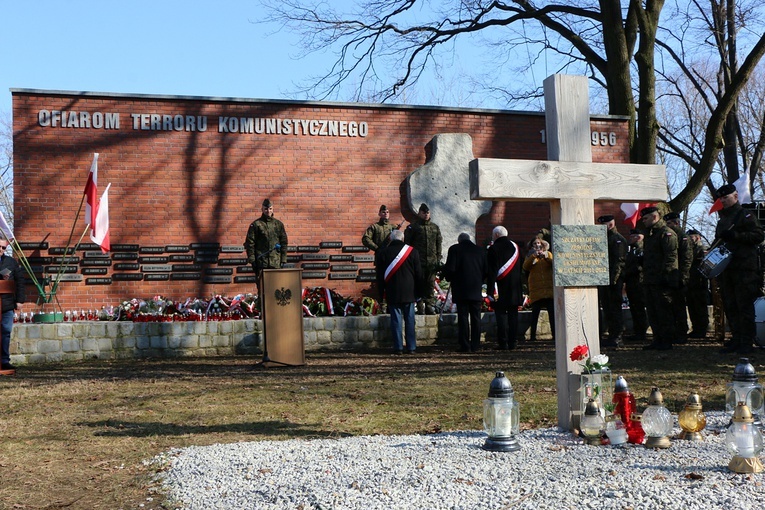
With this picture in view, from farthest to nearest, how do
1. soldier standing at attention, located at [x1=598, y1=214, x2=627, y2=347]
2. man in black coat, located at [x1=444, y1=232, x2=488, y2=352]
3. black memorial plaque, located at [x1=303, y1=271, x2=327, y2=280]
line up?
1. black memorial plaque, located at [x1=303, y1=271, x2=327, y2=280]
2. soldier standing at attention, located at [x1=598, y1=214, x2=627, y2=347]
3. man in black coat, located at [x1=444, y1=232, x2=488, y2=352]

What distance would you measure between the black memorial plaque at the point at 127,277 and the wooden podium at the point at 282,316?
5368 millimetres

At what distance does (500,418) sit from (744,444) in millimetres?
1525

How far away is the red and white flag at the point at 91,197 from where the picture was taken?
15188 millimetres

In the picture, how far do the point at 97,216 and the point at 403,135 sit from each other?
6.42 meters

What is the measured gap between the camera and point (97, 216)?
609 inches

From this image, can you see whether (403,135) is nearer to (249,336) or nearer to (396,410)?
(249,336)

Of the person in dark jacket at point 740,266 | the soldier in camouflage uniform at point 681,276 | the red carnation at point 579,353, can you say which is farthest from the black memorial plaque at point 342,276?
the red carnation at point 579,353

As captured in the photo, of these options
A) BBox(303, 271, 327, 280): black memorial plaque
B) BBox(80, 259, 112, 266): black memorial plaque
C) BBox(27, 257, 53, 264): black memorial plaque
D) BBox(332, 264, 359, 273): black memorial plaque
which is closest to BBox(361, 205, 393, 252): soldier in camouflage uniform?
BBox(332, 264, 359, 273): black memorial plaque

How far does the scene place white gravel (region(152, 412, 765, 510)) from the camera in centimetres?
458

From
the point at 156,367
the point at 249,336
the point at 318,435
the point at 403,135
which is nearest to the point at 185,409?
the point at 318,435

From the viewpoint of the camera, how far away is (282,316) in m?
11.9

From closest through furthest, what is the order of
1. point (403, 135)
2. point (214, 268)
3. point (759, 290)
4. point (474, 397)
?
point (474, 397) → point (759, 290) → point (214, 268) → point (403, 135)

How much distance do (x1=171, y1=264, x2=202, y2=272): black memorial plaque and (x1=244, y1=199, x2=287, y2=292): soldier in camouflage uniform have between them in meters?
2.07

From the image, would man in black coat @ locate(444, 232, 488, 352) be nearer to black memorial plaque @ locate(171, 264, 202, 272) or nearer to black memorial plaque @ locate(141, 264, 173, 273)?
black memorial plaque @ locate(171, 264, 202, 272)
